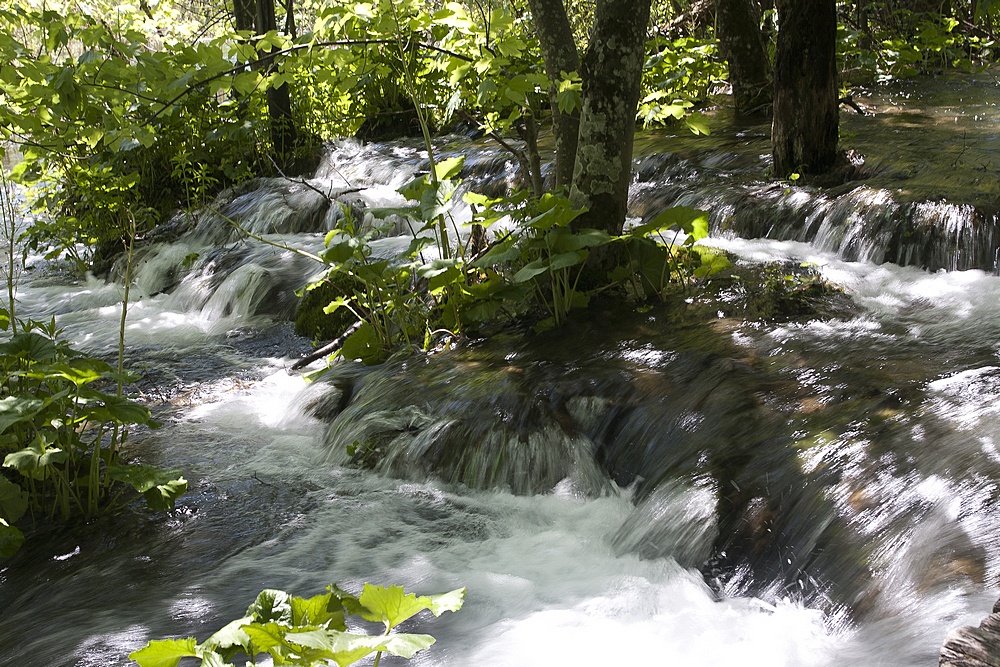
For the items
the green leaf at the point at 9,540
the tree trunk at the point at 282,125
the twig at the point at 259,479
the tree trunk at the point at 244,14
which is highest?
the tree trunk at the point at 244,14

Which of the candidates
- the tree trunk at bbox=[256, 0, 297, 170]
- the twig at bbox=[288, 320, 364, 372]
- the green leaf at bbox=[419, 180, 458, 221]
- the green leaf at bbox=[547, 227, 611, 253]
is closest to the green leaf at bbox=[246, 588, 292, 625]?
the green leaf at bbox=[419, 180, 458, 221]

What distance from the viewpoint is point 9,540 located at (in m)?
2.74

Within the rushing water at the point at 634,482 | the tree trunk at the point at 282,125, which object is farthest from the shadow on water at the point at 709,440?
the tree trunk at the point at 282,125

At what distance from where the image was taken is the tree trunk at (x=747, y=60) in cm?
812

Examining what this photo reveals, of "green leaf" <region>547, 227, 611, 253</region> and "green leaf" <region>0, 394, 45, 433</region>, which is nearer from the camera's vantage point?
"green leaf" <region>0, 394, 45, 433</region>

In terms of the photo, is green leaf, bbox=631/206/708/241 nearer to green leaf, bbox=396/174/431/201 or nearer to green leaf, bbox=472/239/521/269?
green leaf, bbox=472/239/521/269

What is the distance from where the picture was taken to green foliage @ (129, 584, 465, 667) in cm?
123

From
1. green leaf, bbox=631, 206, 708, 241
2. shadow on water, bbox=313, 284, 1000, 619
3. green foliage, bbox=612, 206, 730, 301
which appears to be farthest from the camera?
green foliage, bbox=612, 206, 730, 301

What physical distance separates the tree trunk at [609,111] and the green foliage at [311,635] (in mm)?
3218

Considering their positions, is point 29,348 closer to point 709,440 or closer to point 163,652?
point 163,652

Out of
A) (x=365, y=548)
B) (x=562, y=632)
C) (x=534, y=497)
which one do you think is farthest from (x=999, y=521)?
(x=365, y=548)

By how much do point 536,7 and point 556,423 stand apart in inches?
98.5

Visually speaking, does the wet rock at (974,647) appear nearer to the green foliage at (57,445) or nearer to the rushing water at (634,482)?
the rushing water at (634,482)

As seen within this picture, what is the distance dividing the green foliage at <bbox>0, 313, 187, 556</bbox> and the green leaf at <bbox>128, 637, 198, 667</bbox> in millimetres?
1543
